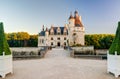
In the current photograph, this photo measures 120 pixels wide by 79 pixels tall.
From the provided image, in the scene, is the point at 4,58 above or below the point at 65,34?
below

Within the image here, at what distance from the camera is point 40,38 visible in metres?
56.0

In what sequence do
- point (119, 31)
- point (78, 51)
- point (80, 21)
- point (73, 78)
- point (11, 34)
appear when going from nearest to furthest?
point (73, 78) < point (119, 31) < point (78, 51) < point (80, 21) < point (11, 34)

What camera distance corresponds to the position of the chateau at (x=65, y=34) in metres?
51.2

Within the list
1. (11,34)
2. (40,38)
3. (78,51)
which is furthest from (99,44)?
(11,34)

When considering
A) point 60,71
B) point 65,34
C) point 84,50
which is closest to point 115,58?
point 60,71

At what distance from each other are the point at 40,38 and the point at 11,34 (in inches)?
864

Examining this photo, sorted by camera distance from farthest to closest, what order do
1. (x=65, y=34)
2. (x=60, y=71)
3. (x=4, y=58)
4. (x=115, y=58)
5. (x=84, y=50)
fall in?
(x=65, y=34) < (x=84, y=50) < (x=60, y=71) < (x=4, y=58) < (x=115, y=58)

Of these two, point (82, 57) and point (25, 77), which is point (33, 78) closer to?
point (25, 77)

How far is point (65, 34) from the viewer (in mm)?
56875

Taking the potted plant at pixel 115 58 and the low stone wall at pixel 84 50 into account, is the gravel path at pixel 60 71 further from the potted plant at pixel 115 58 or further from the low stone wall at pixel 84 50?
the low stone wall at pixel 84 50

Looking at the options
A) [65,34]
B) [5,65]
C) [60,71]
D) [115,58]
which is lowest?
[60,71]

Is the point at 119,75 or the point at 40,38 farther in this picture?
the point at 40,38

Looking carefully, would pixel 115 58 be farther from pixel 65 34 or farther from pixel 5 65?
pixel 65 34

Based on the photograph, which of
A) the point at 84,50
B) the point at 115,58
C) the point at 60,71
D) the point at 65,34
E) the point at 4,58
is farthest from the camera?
the point at 65,34
